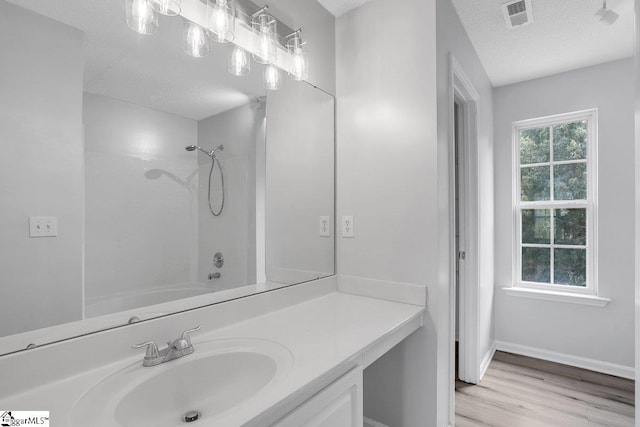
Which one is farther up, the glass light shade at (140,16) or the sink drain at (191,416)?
the glass light shade at (140,16)

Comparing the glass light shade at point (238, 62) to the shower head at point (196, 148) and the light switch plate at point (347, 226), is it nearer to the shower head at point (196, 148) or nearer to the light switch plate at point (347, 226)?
the shower head at point (196, 148)

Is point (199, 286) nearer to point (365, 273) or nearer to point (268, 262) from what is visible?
point (268, 262)

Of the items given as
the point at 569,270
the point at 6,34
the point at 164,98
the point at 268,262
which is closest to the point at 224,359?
the point at 268,262

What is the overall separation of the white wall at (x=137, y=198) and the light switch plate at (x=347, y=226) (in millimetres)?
869

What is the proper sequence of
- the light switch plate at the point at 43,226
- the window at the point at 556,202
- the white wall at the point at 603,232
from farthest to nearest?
the window at the point at 556,202, the white wall at the point at 603,232, the light switch plate at the point at 43,226

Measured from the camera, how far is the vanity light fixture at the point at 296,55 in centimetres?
156

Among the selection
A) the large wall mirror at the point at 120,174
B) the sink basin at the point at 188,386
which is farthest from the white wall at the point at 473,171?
the sink basin at the point at 188,386

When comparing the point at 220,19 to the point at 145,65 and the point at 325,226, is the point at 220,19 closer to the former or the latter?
the point at 145,65

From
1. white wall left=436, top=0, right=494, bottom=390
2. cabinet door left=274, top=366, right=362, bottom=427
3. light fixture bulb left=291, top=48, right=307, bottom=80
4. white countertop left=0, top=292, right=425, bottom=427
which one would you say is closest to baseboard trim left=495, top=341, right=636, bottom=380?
white wall left=436, top=0, right=494, bottom=390

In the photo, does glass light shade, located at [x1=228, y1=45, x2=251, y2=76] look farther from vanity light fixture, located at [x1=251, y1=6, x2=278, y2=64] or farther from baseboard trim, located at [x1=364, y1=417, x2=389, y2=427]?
baseboard trim, located at [x1=364, y1=417, x2=389, y2=427]

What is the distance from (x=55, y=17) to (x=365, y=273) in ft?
5.13

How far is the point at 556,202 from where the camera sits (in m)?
2.72

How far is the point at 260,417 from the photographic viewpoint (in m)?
0.66

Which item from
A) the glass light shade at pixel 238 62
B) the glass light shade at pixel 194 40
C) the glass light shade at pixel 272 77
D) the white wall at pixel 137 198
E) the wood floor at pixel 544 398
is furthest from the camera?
the wood floor at pixel 544 398
